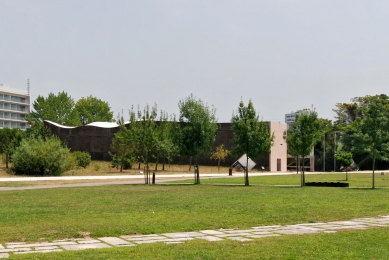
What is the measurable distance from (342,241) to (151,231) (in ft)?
14.1

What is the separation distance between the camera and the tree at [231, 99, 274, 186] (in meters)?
34.5

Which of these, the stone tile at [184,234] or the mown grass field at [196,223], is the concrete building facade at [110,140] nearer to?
the mown grass field at [196,223]

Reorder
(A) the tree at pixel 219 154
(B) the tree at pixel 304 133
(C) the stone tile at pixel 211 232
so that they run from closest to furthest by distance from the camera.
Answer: (C) the stone tile at pixel 211 232 < (B) the tree at pixel 304 133 < (A) the tree at pixel 219 154

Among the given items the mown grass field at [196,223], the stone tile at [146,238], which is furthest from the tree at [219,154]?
the stone tile at [146,238]

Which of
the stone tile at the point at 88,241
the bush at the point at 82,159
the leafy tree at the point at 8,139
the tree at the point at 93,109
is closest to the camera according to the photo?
the stone tile at the point at 88,241

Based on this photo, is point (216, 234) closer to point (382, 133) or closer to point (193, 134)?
point (382, 133)

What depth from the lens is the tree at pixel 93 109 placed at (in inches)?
4985

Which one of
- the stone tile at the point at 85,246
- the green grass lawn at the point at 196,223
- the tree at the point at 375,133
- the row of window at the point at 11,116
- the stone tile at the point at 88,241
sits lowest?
the stone tile at the point at 88,241

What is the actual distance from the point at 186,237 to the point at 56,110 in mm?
108798

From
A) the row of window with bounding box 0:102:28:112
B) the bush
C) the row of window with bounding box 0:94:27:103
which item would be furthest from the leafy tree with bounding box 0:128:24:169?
the row of window with bounding box 0:94:27:103

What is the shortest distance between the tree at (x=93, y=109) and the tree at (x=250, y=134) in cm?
9462

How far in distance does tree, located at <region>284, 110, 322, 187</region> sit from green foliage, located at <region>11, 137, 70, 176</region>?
905 inches

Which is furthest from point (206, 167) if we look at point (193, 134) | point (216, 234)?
point (216, 234)

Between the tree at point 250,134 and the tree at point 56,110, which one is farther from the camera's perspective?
the tree at point 56,110
